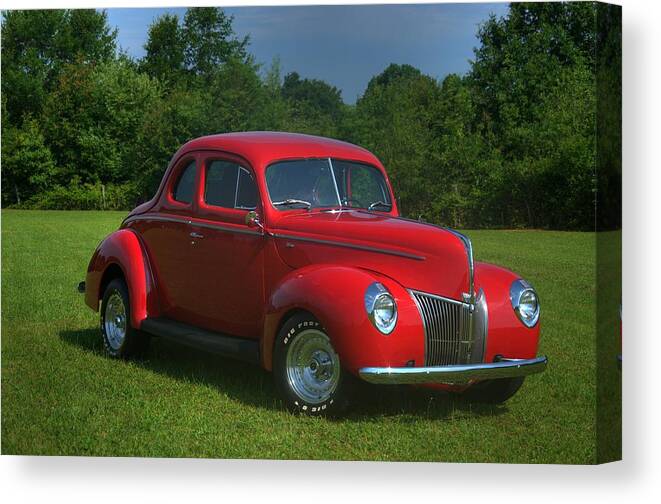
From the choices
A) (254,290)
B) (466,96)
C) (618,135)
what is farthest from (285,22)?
(618,135)

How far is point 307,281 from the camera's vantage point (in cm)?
676

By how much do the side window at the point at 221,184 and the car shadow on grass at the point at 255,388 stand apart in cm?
117

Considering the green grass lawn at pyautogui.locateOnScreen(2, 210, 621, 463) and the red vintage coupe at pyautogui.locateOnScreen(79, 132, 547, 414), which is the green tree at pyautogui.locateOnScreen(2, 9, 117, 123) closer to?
the green grass lawn at pyautogui.locateOnScreen(2, 210, 621, 463)

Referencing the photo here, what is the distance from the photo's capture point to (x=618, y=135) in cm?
698

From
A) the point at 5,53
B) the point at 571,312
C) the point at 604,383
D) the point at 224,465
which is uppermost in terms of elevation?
the point at 5,53

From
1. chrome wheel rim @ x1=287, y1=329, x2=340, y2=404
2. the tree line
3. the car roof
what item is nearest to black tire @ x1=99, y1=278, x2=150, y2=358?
the tree line

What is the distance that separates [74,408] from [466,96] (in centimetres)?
341

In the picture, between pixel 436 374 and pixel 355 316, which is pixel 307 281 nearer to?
pixel 355 316

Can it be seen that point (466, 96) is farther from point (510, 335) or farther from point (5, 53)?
point (5, 53)

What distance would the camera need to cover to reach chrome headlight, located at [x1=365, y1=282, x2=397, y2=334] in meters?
6.40

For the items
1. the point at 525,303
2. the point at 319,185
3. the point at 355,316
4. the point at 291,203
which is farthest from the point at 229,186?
the point at 525,303

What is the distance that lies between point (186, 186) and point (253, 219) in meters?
0.94

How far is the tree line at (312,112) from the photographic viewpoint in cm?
705

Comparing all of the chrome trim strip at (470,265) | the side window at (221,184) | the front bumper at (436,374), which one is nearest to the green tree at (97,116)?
the side window at (221,184)
